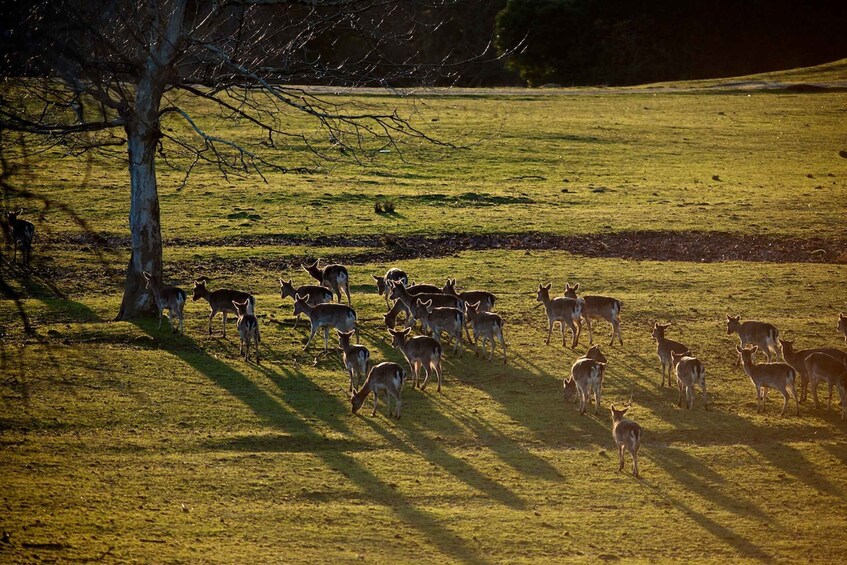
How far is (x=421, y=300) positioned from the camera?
739 inches

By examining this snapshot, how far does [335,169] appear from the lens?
1441 inches

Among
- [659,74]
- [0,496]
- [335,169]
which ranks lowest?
[0,496]

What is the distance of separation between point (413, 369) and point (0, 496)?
21.7 ft

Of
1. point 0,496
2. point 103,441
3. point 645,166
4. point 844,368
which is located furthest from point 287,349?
point 645,166

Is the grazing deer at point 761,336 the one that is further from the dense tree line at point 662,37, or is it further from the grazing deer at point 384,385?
the dense tree line at point 662,37

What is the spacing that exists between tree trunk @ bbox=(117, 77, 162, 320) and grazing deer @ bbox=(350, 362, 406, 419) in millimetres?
6198

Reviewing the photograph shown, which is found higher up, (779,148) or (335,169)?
(779,148)

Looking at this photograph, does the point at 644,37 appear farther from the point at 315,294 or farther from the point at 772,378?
the point at 772,378

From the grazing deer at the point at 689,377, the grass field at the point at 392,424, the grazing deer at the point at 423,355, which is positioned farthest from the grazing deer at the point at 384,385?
the grazing deer at the point at 689,377

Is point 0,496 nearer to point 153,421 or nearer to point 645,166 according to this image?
point 153,421

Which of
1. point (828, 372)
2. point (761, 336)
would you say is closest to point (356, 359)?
point (761, 336)

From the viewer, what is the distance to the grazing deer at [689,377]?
14.9m

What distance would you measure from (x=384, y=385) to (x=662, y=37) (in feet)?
199

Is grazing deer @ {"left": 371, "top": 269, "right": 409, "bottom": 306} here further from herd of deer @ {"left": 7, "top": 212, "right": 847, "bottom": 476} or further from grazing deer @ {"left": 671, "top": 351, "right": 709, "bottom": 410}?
grazing deer @ {"left": 671, "top": 351, "right": 709, "bottom": 410}
